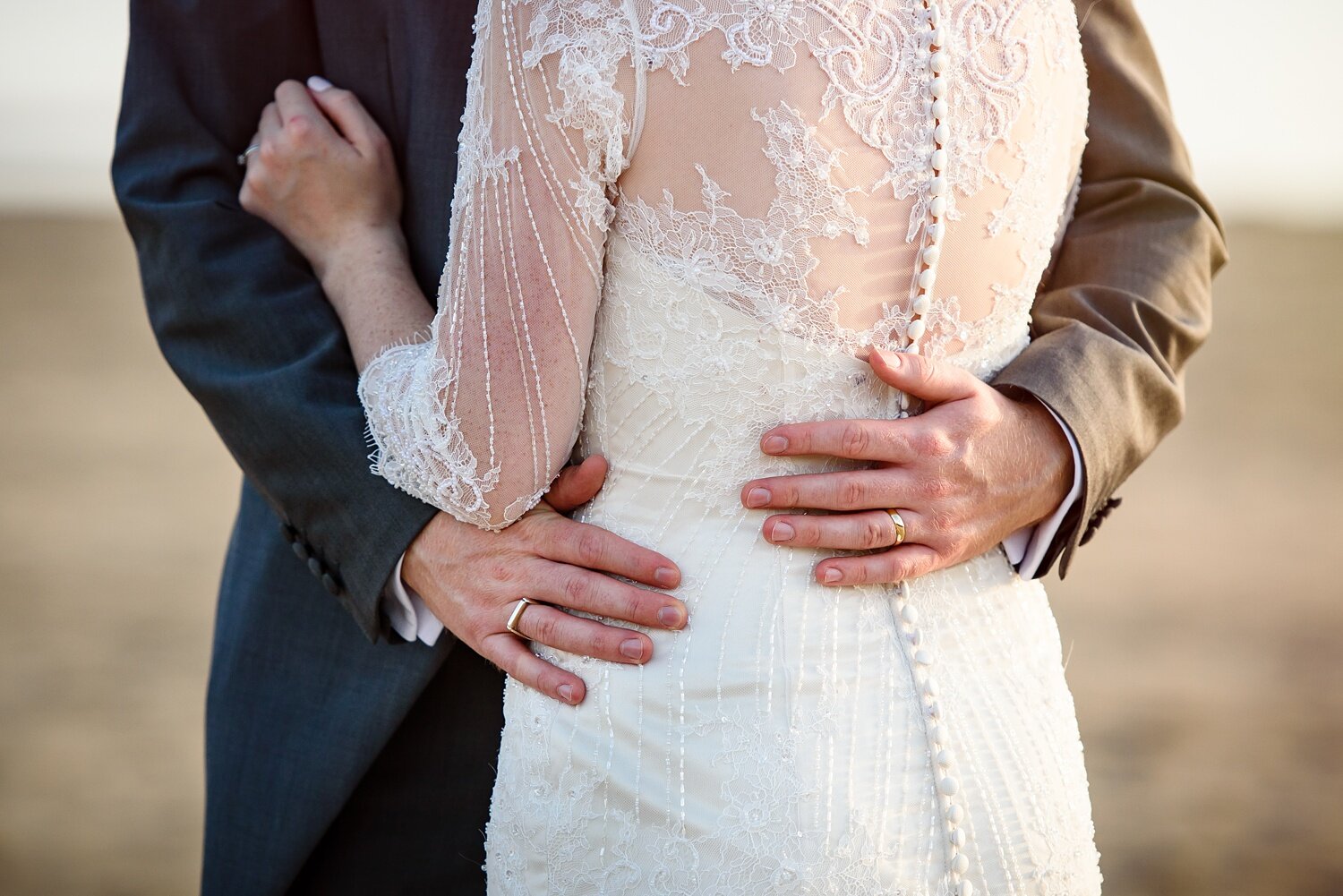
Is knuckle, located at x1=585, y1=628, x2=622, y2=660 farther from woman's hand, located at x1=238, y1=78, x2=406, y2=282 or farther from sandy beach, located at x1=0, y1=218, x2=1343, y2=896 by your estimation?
sandy beach, located at x1=0, y1=218, x2=1343, y2=896

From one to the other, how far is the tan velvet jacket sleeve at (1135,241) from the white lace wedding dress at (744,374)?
1.27 feet

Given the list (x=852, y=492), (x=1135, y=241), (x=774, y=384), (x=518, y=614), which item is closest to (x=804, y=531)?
(x=852, y=492)

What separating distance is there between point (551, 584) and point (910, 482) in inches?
18.8

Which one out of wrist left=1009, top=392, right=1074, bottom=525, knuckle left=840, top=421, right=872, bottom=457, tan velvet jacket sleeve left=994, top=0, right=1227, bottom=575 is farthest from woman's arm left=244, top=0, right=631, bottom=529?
tan velvet jacket sleeve left=994, top=0, right=1227, bottom=575

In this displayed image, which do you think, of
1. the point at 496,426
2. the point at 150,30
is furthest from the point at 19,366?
the point at 496,426

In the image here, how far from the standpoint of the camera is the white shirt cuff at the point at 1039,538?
1.64 meters

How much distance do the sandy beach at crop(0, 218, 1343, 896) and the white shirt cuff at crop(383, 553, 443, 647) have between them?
2.60m

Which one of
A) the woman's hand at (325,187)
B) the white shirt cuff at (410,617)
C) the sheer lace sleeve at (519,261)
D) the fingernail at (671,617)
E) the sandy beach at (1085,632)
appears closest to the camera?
the sheer lace sleeve at (519,261)

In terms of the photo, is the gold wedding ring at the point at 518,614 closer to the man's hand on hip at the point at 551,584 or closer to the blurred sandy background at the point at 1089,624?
the man's hand on hip at the point at 551,584

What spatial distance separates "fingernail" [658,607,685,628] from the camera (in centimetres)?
142

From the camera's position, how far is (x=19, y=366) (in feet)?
30.6

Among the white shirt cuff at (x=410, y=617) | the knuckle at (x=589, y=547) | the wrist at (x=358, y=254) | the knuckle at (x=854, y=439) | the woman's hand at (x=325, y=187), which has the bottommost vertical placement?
the white shirt cuff at (x=410, y=617)

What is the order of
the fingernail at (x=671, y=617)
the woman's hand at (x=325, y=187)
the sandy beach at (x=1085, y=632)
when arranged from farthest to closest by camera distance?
the sandy beach at (x=1085, y=632) < the woman's hand at (x=325, y=187) < the fingernail at (x=671, y=617)

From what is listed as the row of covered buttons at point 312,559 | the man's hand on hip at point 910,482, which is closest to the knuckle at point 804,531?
the man's hand on hip at point 910,482
